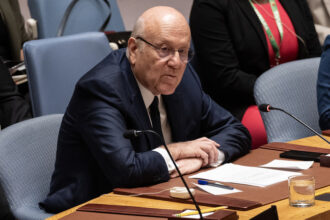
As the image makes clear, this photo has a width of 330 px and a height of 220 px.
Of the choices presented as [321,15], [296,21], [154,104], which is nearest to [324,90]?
[154,104]

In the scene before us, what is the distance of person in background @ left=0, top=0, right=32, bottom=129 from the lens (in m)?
3.58

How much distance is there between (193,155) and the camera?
2340mm

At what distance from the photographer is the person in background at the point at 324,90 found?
120 inches

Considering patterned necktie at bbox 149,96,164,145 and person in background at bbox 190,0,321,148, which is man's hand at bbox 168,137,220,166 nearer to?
patterned necktie at bbox 149,96,164,145

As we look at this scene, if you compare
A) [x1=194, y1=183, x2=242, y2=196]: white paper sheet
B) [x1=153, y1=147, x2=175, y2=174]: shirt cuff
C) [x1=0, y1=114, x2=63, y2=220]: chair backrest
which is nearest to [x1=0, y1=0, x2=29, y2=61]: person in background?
[x1=0, y1=114, x2=63, y2=220]: chair backrest

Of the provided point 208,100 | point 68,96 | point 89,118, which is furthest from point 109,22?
point 89,118

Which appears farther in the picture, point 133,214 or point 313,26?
point 313,26

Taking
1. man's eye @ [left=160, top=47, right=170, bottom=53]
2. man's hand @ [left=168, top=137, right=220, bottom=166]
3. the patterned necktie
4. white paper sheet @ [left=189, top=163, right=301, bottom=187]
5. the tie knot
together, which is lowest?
white paper sheet @ [left=189, top=163, right=301, bottom=187]

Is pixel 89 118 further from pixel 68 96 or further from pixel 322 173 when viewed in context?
pixel 68 96

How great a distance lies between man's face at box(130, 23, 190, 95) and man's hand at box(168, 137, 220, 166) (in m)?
0.27

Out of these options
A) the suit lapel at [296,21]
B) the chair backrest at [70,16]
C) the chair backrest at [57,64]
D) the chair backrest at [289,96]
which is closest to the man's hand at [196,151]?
the chair backrest at [289,96]

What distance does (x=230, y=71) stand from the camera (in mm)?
4016

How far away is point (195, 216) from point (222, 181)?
0.43 metres

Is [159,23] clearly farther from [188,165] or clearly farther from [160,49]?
[188,165]
